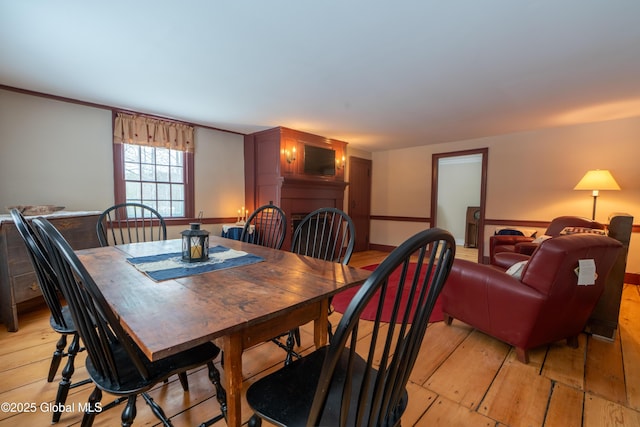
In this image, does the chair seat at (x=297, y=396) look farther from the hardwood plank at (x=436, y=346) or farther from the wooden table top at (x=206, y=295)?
the hardwood plank at (x=436, y=346)

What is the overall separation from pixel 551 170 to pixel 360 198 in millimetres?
3127

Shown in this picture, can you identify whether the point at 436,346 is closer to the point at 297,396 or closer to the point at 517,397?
the point at 517,397

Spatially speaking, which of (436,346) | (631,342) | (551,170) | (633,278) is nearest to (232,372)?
(436,346)

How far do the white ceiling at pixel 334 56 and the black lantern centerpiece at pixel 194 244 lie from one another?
1.27 metres

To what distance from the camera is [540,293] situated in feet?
5.56

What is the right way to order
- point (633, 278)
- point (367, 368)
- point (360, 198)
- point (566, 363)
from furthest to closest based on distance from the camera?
1. point (360, 198)
2. point (633, 278)
3. point (566, 363)
4. point (367, 368)

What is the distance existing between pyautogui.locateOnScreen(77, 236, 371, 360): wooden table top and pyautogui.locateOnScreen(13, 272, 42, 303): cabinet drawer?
3.91 ft

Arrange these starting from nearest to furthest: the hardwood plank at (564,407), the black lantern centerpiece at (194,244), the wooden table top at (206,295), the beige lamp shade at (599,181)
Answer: the wooden table top at (206,295) < the hardwood plank at (564,407) < the black lantern centerpiece at (194,244) < the beige lamp shade at (599,181)

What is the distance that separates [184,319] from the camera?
0.84 meters

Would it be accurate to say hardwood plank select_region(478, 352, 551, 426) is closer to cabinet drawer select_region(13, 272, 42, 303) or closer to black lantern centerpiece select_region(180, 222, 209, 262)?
black lantern centerpiece select_region(180, 222, 209, 262)

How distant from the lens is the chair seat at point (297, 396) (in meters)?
0.81

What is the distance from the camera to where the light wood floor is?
138 centimetres

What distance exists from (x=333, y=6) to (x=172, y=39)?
44.4 inches

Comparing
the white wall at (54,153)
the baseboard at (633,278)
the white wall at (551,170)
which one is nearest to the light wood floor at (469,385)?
the white wall at (54,153)
